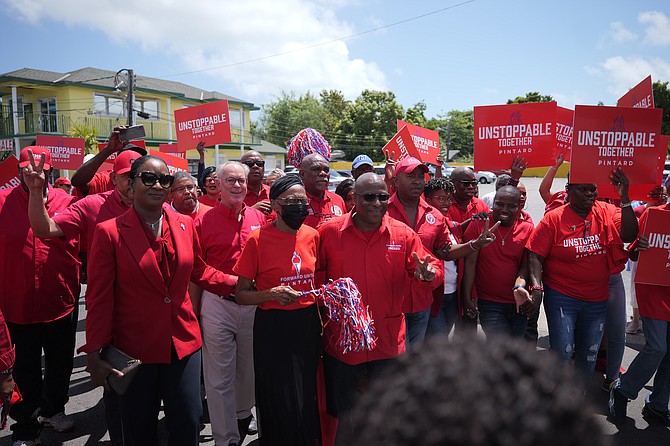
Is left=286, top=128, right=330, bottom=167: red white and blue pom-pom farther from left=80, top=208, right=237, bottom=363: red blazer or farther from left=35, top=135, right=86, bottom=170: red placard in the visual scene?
left=35, top=135, right=86, bottom=170: red placard

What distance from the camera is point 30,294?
3.88 meters

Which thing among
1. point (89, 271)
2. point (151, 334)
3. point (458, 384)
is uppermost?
point (458, 384)

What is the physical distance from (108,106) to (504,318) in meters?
32.4

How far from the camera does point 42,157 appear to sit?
3381 mm

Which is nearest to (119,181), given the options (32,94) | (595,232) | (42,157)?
(42,157)

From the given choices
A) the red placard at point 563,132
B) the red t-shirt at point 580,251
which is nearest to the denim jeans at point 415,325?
the red t-shirt at point 580,251

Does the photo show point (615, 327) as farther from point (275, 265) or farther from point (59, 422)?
point (59, 422)

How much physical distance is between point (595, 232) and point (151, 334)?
354 cm

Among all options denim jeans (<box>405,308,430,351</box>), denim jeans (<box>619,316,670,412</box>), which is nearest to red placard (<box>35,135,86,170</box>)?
denim jeans (<box>405,308,430,351</box>)

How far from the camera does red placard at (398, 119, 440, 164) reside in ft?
24.7

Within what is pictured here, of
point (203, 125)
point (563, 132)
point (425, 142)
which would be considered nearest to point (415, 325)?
point (563, 132)

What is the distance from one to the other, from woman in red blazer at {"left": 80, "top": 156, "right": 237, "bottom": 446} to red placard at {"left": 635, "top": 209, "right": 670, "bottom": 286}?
3.67 metres

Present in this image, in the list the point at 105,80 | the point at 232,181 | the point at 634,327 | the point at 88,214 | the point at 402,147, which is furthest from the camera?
the point at 105,80

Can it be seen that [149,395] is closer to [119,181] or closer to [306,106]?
[119,181]
